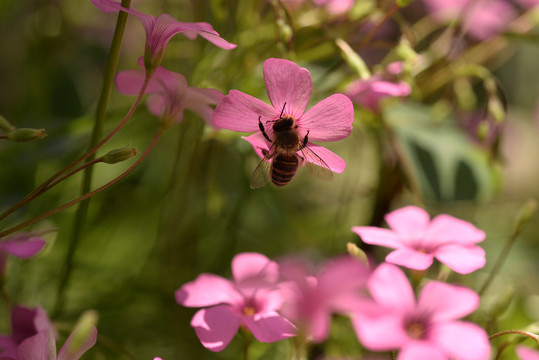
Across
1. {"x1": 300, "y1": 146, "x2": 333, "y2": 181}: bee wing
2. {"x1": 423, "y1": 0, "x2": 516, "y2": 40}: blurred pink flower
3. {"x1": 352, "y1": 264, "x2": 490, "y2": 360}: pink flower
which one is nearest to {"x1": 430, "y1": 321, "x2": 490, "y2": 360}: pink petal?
{"x1": 352, "y1": 264, "x2": 490, "y2": 360}: pink flower

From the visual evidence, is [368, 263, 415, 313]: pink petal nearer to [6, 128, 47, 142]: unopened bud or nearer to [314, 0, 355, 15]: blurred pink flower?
[6, 128, 47, 142]: unopened bud

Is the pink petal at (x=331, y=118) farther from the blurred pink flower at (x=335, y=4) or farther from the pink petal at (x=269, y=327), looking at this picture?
the blurred pink flower at (x=335, y=4)

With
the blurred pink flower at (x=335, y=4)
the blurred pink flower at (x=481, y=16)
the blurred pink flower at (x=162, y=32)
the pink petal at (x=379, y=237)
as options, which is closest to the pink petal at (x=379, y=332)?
the pink petal at (x=379, y=237)

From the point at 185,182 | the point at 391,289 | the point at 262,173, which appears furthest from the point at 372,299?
the point at 185,182

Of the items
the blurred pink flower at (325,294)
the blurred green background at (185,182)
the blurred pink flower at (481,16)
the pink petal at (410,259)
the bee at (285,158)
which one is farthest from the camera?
the blurred pink flower at (481,16)

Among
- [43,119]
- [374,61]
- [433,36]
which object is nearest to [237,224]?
[43,119]

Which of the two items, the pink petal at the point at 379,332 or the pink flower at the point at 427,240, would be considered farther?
the pink flower at the point at 427,240

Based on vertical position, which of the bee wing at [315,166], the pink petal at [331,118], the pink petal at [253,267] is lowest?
the pink petal at [253,267]
